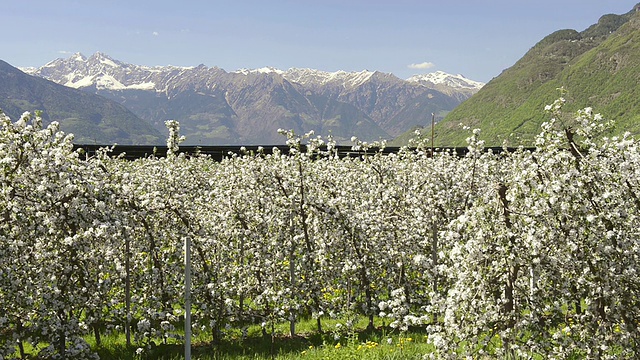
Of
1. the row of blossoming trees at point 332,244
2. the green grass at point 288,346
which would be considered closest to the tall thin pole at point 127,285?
the row of blossoming trees at point 332,244

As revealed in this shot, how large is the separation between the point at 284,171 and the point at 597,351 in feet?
27.8

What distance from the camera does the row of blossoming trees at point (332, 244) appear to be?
7.45m

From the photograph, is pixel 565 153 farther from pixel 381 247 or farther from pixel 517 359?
pixel 381 247

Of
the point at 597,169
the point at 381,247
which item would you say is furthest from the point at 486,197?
the point at 381,247

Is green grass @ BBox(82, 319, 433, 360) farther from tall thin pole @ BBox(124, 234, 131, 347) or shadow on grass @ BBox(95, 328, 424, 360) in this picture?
tall thin pole @ BBox(124, 234, 131, 347)

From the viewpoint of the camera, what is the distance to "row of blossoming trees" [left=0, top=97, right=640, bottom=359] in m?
7.45

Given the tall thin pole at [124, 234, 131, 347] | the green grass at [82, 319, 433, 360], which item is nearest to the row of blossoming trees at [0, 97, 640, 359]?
the tall thin pole at [124, 234, 131, 347]

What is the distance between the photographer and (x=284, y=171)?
13.6m

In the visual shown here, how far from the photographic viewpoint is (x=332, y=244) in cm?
1330

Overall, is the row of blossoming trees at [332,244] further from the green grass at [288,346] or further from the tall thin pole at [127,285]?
the green grass at [288,346]

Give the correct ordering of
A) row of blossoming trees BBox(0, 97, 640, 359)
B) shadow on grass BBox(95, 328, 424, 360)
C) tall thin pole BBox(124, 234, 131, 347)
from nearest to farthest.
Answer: row of blossoming trees BBox(0, 97, 640, 359) → tall thin pole BBox(124, 234, 131, 347) → shadow on grass BBox(95, 328, 424, 360)

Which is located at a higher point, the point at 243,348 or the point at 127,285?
the point at 127,285

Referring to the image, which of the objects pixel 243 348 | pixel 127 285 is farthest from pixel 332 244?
pixel 127 285

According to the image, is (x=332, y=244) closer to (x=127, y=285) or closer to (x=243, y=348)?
(x=243, y=348)
